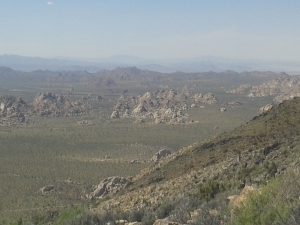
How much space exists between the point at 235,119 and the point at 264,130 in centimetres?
10384

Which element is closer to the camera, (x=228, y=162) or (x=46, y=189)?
(x=228, y=162)

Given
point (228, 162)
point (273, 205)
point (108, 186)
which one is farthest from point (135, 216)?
point (108, 186)

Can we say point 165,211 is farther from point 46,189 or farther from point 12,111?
point 12,111

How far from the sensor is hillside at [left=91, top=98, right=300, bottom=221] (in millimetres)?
27011

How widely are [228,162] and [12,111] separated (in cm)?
15144

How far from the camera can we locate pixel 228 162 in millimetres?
35750

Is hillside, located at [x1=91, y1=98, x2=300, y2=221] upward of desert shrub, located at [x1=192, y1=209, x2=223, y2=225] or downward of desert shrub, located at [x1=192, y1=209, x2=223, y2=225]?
downward

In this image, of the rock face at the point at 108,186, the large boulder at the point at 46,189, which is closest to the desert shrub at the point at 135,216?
the rock face at the point at 108,186

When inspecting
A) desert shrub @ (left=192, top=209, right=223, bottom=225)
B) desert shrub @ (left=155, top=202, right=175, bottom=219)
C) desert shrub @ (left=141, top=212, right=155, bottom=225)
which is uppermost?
desert shrub @ (left=192, top=209, right=223, bottom=225)

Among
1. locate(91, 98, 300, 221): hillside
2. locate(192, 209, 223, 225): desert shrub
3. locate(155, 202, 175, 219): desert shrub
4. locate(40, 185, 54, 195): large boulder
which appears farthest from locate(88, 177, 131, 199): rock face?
locate(192, 209, 223, 225): desert shrub

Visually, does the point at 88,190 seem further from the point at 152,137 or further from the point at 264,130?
the point at 152,137

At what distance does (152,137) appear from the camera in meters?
128

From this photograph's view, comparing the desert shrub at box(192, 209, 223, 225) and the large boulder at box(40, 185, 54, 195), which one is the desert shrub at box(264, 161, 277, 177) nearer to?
the desert shrub at box(192, 209, 223, 225)

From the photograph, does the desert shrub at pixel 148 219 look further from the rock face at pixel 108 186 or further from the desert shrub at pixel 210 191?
the rock face at pixel 108 186
